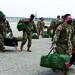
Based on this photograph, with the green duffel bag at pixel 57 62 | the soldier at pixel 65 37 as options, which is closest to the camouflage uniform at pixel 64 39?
the soldier at pixel 65 37

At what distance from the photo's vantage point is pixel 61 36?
604cm

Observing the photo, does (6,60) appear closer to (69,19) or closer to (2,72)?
(2,72)

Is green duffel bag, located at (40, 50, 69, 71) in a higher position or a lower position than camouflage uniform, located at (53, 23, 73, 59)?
lower

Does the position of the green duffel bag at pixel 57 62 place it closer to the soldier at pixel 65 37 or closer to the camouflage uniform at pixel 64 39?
the soldier at pixel 65 37

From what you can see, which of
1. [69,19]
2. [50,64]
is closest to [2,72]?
[50,64]

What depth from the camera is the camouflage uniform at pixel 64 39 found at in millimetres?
5875

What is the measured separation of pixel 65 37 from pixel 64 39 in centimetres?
6

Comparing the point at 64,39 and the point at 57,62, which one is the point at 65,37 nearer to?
the point at 64,39

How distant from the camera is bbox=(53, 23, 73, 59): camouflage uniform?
588cm

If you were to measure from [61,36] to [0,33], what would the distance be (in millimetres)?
4775

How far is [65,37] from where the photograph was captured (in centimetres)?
602

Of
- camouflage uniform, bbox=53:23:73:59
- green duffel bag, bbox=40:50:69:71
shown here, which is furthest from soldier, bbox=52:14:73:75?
green duffel bag, bbox=40:50:69:71

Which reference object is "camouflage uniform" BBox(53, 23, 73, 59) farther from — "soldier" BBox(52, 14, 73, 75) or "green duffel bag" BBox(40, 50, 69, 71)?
"green duffel bag" BBox(40, 50, 69, 71)

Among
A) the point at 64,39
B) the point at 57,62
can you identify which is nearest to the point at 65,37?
the point at 64,39
